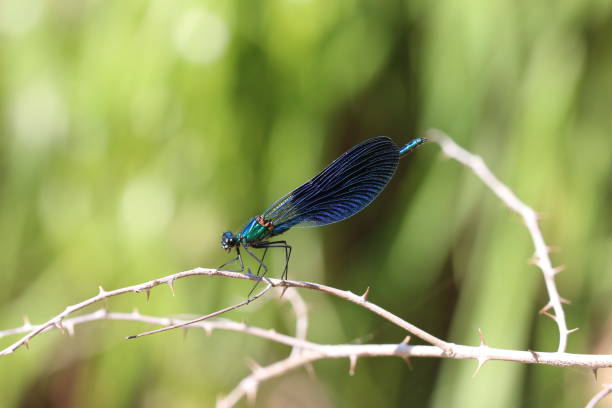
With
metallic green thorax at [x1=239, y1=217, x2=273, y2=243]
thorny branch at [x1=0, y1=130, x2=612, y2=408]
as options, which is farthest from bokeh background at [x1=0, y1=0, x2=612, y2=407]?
thorny branch at [x1=0, y1=130, x2=612, y2=408]

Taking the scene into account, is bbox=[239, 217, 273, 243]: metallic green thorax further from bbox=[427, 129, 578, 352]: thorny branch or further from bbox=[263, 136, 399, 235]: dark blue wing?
bbox=[427, 129, 578, 352]: thorny branch

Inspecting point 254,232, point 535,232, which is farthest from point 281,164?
point 535,232

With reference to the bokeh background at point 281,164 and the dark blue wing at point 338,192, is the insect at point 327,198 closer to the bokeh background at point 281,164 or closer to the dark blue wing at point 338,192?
the dark blue wing at point 338,192

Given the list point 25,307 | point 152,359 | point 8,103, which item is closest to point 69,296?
point 25,307

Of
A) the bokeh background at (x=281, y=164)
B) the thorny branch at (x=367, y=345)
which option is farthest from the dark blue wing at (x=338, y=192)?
the bokeh background at (x=281, y=164)

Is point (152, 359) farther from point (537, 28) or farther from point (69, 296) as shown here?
point (537, 28)

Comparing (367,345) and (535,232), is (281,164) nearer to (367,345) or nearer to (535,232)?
(535,232)
